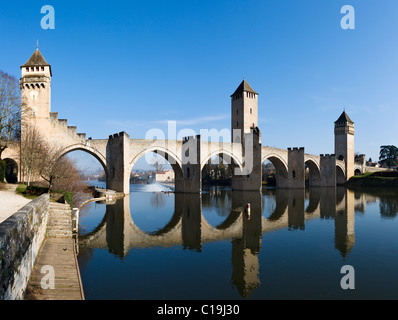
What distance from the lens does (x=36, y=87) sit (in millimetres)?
26312

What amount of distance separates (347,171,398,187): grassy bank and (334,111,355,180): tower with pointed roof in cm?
242

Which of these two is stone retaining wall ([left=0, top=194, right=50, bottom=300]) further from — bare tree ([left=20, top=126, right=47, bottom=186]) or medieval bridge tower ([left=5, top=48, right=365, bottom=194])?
medieval bridge tower ([left=5, top=48, right=365, bottom=194])

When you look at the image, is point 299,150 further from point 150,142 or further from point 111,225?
point 111,225

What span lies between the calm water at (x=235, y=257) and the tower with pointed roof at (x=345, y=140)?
48.1 metres

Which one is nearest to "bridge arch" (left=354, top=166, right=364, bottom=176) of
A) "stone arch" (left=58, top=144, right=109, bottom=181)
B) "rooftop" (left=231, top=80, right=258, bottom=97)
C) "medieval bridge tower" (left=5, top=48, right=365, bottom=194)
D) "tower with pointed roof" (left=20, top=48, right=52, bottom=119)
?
"medieval bridge tower" (left=5, top=48, right=365, bottom=194)

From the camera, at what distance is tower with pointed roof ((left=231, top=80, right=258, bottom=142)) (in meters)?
39.3

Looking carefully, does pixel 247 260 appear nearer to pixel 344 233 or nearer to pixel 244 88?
pixel 344 233

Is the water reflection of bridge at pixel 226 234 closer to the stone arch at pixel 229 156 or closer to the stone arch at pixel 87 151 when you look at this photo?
the stone arch at pixel 87 151

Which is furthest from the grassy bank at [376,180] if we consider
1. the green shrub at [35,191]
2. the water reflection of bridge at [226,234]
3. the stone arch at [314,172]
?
the green shrub at [35,191]

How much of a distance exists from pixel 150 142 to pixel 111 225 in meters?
17.1

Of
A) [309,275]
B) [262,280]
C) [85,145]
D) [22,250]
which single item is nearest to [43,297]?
[22,250]

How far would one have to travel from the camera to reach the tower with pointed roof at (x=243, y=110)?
3928 centimetres

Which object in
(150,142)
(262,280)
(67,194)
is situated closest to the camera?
(262,280)
